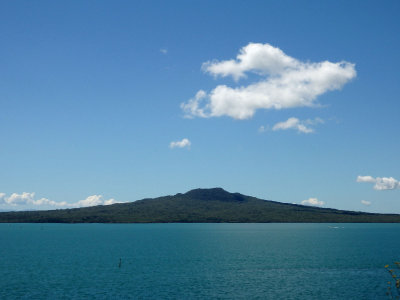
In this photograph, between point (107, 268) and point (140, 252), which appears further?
point (140, 252)

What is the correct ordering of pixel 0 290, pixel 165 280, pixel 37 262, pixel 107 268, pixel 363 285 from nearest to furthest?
pixel 0 290 < pixel 363 285 < pixel 165 280 < pixel 107 268 < pixel 37 262

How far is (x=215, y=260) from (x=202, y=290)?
148 feet

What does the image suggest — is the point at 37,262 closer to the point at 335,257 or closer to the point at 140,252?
the point at 140,252

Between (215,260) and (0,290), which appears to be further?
(215,260)

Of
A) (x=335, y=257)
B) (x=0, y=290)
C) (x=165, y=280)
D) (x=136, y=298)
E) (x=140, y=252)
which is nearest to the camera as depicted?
(x=136, y=298)

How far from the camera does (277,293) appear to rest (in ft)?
237

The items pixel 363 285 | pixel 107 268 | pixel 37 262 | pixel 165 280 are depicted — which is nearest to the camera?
pixel 363 285

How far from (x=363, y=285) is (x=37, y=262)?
298 ft

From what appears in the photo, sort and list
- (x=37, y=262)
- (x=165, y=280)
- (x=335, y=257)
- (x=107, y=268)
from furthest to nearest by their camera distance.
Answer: (x=335, y=257), (x=37, y=262), (x=107, y=268), (x=165, y=280)

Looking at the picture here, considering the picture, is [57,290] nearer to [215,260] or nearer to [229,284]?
[229,284]

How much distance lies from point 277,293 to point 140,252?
8314 centimetres

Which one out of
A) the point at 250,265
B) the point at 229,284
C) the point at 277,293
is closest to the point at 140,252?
the point at 250,265

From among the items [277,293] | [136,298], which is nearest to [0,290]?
[136,298]

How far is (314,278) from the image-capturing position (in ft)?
286
